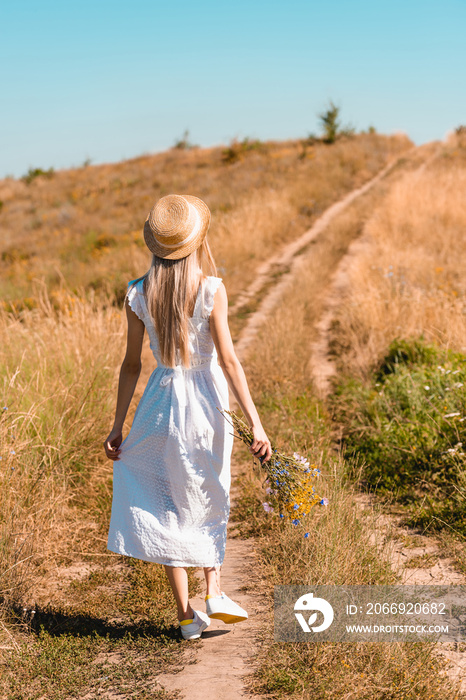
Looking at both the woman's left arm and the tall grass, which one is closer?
the woman's left arm

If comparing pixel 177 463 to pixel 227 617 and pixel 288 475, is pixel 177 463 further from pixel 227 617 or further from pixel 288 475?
pixel 227 617

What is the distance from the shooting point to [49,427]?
375cm

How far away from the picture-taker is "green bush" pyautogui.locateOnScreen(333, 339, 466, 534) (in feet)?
11.9

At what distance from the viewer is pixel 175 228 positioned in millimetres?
2285

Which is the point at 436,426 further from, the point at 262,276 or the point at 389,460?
the point at 262,276

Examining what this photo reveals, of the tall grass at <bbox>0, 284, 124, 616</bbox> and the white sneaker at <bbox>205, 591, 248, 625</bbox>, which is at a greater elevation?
the tall grass at <bbox>0, 284, 124, 616</bbox>

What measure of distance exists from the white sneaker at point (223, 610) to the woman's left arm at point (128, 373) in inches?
30.9

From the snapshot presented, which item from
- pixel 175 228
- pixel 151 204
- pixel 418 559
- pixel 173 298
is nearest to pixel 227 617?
pixel 418 559

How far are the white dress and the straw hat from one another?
18 cm

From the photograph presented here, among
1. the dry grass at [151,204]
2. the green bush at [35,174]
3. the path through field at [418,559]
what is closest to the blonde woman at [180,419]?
the path through field at [418,559]

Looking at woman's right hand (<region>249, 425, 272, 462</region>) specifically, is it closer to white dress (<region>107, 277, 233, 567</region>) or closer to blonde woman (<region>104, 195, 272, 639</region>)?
blonde woman (<region>104, 195, 272, 639</region>)

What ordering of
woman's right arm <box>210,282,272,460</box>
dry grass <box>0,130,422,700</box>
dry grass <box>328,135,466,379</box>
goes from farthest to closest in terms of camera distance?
1. dry grass <box>328,135,466,379</box>
2. dry grass <box>0,130,422,700</box>
3. woman's right arm <box>210,282,272,460</box>

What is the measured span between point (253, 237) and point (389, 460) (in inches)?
333

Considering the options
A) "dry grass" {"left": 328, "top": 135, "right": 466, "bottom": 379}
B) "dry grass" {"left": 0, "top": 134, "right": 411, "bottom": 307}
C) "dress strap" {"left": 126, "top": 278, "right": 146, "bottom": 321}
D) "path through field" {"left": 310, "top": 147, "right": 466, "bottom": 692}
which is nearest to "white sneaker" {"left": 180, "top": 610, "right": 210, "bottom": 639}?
"path through field" {"left": 310, "top": 147, "right": 466, "bottom": 692}
